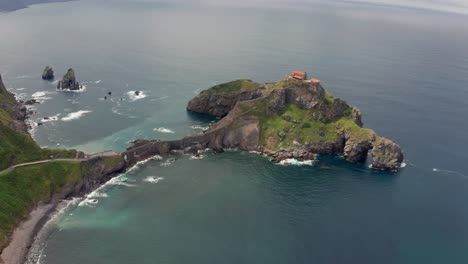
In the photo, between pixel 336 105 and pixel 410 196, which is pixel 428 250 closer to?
pixel 410 196

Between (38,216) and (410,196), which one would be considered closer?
(38,216)

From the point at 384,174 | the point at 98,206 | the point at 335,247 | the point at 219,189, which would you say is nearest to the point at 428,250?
the point at 335,247

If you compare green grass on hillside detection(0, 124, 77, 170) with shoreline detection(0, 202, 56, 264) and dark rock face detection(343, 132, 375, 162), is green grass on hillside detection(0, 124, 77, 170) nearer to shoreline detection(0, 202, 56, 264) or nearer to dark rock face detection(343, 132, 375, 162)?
shoreline detection(0, 202, 56, 264)

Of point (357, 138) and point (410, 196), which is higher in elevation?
point (357, 138)

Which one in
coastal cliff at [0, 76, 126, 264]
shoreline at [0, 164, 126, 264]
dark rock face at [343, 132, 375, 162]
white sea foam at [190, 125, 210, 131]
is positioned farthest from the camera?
white sea foam at [190, 125, 210, 131]

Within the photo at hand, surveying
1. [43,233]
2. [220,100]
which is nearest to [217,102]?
[220,100]

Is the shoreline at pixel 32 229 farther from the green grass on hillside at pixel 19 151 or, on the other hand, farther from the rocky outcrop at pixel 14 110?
the rocky outcrop at pixel 14 110

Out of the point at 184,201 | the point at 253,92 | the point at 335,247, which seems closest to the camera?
the point at 335,247

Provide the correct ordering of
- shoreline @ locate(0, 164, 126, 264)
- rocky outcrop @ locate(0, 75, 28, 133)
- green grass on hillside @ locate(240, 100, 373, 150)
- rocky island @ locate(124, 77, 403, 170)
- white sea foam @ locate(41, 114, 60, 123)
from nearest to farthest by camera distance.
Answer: shoreline @ locate(0, 164, 126, 264), rocky island @ locate(124, 77, 403, 170), green grass on hillside @ locate(240, 100, 373, 150), rocky outcrop @ locate(0, 75, 28, 133), white sea foam @ locate(41, 114, 60, 123)

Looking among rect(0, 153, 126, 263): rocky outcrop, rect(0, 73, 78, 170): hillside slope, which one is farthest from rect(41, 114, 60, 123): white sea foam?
rect(0, 153, 126, 263): rocky outcrop
